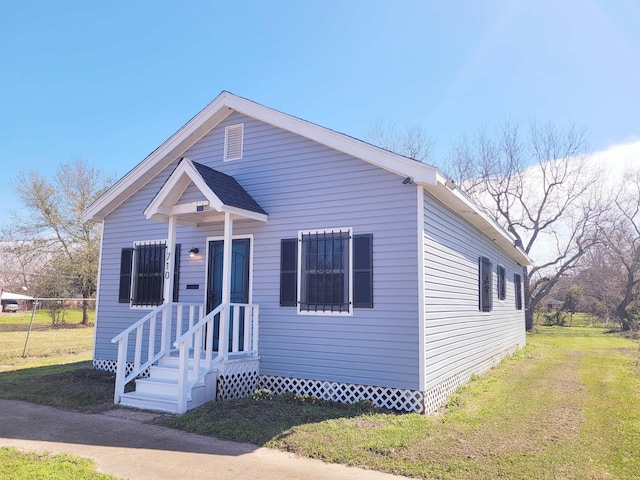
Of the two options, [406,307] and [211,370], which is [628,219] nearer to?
[406,307]

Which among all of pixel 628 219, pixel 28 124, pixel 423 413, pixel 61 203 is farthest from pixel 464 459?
pixel 628 219

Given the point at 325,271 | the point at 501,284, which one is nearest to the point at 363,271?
the point at 325,271

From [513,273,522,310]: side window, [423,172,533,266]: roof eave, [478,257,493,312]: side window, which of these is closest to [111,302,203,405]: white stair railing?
[423,172,533,266]: roof eave

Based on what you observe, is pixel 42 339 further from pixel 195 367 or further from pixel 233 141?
pixel 195 367

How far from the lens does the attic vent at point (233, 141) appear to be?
8645mm

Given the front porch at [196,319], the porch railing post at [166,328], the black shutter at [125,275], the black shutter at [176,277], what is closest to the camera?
the front porch at [196,319]

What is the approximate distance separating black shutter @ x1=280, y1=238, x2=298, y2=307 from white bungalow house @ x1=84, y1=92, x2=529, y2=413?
0.02 metres

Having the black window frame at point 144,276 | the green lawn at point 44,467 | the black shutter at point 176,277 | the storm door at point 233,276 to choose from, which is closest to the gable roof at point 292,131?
the black window frame at point 144,276

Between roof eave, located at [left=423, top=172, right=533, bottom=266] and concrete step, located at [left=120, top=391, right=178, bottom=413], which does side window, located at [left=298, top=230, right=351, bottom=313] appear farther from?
concrete step, located at [left=120, top=391, right=178, bottom=413]

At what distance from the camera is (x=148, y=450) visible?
4832 mm

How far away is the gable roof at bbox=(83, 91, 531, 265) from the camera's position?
6734mm

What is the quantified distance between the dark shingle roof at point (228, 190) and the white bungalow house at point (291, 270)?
0.04 m

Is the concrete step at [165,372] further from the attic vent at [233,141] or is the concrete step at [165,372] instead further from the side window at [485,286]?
the side window at [485,286]

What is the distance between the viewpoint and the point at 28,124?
15.9 meters
